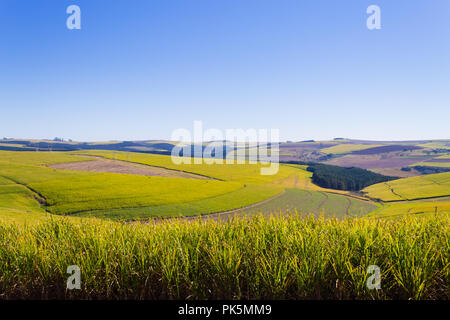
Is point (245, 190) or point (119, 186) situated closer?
point (119, 186)

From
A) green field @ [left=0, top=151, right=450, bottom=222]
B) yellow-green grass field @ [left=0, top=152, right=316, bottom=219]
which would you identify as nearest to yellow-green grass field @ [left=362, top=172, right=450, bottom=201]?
green field @ [left=0, top=151, right=450, bottom=222]

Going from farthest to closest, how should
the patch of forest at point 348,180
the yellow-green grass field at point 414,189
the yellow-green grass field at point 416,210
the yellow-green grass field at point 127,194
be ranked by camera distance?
the patch of forest at point 348,180
the yellow-green grass field at point 414,189
the yellow-green grass field at point 127,194
the yellow-green grass field at point 416,210

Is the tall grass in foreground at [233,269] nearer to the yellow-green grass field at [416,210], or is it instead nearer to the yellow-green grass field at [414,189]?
the yellow-green grass field at [416,210]

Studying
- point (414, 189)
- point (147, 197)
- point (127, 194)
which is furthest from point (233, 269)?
point (414, 189)

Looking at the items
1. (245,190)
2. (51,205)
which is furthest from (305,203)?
(51,205)

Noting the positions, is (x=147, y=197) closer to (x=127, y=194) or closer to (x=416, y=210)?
(x=127, y=194)

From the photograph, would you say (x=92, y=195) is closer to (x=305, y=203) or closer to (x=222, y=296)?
(x=305, y=203)

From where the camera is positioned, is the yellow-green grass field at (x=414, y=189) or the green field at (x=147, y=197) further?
the yellow-green grass field at (x=414, y=189)

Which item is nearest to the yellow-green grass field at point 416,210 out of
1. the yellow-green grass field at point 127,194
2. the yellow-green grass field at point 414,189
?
the yellow-green grass field at point 414,189

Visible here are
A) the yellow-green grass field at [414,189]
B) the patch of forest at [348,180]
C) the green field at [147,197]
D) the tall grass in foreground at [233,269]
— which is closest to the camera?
the tall grass in foreground at [233,269]
